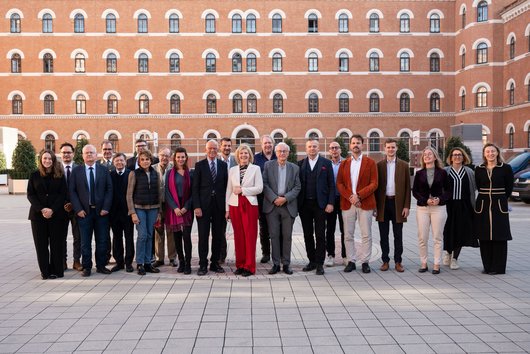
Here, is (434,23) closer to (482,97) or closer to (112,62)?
(482,97)

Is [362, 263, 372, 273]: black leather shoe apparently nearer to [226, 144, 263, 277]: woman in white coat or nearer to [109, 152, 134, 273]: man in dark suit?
[226, 144, 263, 277]: woman in white coat

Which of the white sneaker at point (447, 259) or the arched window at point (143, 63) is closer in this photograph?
the white sneaker at point (447, 259)

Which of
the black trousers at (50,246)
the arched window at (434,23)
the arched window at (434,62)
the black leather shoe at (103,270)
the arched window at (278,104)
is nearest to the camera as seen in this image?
the black trousers at (50,246)

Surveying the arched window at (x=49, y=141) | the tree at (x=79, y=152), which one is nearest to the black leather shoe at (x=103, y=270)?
the tree at (x=79, y=152)

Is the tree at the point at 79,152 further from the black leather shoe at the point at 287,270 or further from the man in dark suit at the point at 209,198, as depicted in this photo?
the black leather shoe at the point at 287,270

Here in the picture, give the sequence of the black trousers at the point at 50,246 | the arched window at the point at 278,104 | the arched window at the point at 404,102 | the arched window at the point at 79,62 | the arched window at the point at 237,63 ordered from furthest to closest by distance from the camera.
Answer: the arched window at the point at 404,102, the arched window at the point at 278,104, the arched window at the point at 237,63, the arched window at the point at 79,62, the black trousers at the point at 50,246

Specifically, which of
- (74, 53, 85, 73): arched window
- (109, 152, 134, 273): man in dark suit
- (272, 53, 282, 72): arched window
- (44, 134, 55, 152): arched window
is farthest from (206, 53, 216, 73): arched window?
(109, 152, 134, 273): man in dark suit

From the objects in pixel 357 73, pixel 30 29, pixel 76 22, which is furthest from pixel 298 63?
pixel 30 29

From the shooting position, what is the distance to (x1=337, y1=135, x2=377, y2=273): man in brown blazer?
30.7ft

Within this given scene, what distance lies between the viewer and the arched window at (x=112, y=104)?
43625mm

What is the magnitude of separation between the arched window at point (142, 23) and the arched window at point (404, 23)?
792 inches

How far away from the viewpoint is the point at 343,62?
1736 inches

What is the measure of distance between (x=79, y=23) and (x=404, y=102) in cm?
2645

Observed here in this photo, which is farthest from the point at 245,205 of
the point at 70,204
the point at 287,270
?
the point at 70,204
